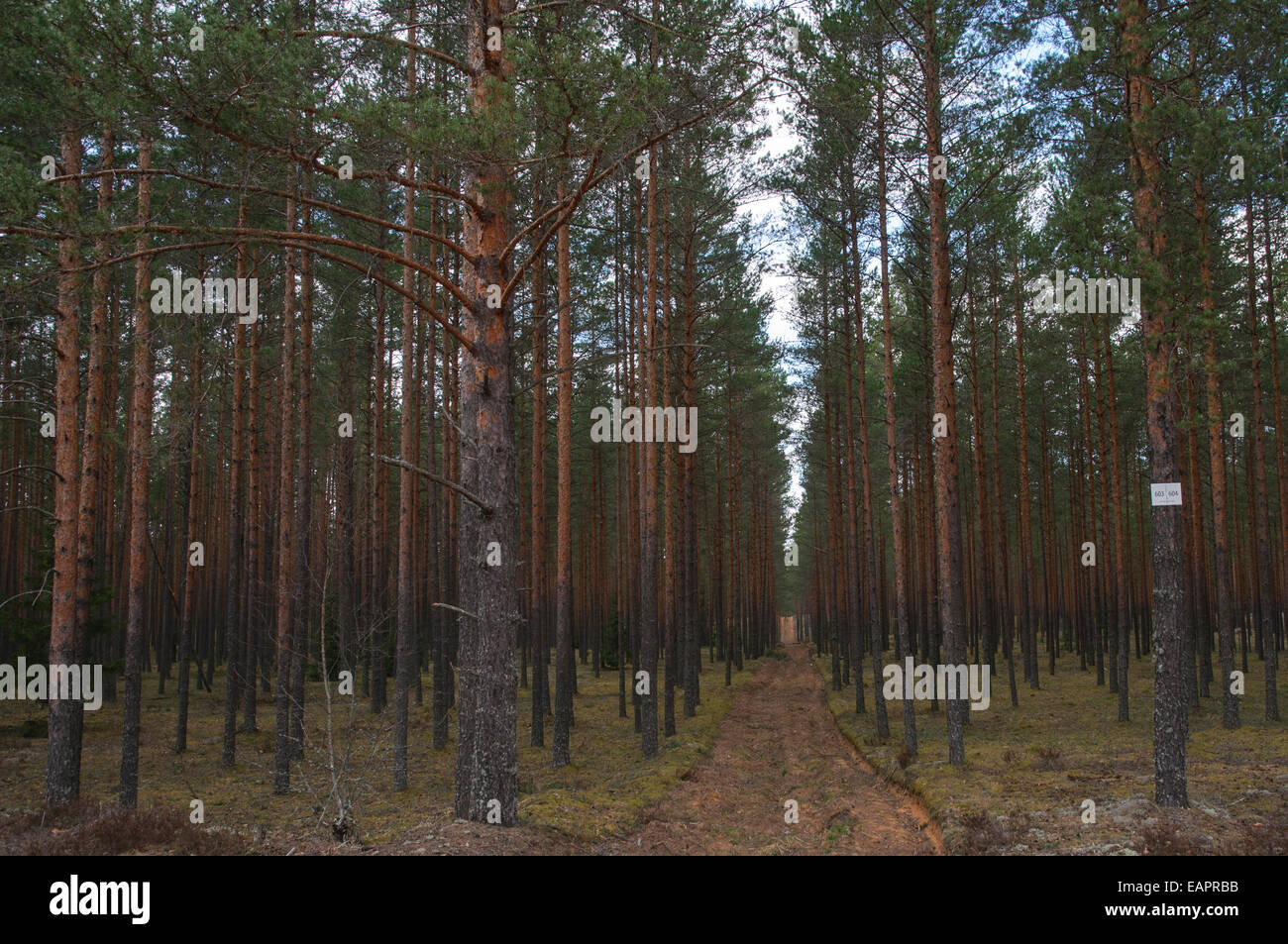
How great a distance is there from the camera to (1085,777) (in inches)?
419

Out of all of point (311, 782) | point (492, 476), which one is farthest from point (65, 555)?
point (492, 476)

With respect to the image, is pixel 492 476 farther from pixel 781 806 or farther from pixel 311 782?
pixel 311 782

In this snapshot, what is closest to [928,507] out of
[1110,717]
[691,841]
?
[1110,717]

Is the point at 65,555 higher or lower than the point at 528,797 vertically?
higher

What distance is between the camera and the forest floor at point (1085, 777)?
7.56 meters

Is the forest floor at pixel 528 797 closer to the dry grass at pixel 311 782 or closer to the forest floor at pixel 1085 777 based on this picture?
the dry grass at pixel 311 782

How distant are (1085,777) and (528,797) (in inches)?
305

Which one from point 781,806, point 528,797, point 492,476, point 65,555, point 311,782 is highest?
point 492,476

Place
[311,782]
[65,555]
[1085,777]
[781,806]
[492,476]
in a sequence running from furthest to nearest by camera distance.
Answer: [311,782], [781,806], [1085,777], [65,555], [492,476]

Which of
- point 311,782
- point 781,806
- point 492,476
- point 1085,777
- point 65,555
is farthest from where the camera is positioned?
point 311,782

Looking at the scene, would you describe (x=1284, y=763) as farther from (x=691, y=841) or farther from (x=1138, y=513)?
(x=1138, y=513)

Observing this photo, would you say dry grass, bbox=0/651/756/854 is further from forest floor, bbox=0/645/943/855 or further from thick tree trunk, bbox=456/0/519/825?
thick tree trunk, bbox=456/0/519/825

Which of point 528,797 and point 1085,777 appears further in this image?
point 1085,777

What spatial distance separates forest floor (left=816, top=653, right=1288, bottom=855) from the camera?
7562mm
